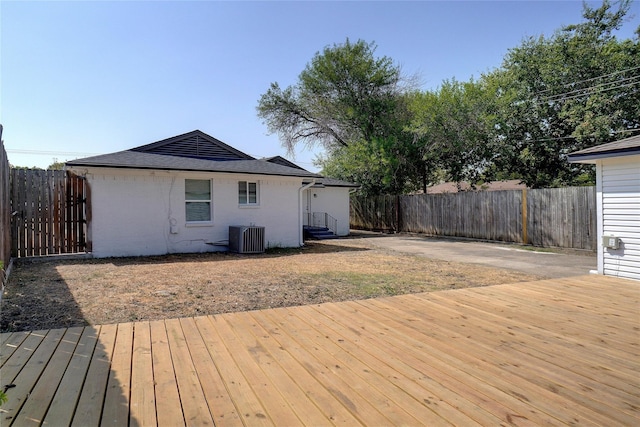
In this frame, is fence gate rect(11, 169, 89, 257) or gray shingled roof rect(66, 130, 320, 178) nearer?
fence gate rect(11, 169, 89, 257)

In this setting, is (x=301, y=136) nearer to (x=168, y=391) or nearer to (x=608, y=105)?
(x=608, y=105)

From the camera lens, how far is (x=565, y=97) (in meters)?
19.1

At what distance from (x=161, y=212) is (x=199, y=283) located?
15.6 ft

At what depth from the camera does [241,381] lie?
9.02 feet

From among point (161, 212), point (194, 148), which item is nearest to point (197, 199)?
point (161, 212)

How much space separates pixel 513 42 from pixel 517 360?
23466 mm

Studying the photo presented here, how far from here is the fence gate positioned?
342 inches

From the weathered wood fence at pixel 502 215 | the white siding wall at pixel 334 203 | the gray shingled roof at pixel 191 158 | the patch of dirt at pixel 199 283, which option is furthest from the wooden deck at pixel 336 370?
the white siding wall at pixel 334 203

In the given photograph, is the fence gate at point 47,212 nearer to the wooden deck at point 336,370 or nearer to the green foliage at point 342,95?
the wooden deck at point 336,370

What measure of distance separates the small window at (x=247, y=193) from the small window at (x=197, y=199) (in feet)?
3.34

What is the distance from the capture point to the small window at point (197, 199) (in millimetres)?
10812

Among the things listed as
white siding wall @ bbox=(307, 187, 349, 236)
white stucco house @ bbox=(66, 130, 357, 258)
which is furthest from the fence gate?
white siding wall @ bbox=(307, 187, 349, 236)

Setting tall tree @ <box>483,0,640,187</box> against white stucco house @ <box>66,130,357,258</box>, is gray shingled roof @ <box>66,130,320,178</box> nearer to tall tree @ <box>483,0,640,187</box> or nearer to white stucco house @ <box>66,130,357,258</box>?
white stucco house @ <box>66,130,357,258</box>

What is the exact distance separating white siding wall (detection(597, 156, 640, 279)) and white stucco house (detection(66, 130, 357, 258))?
8300 millimetres
